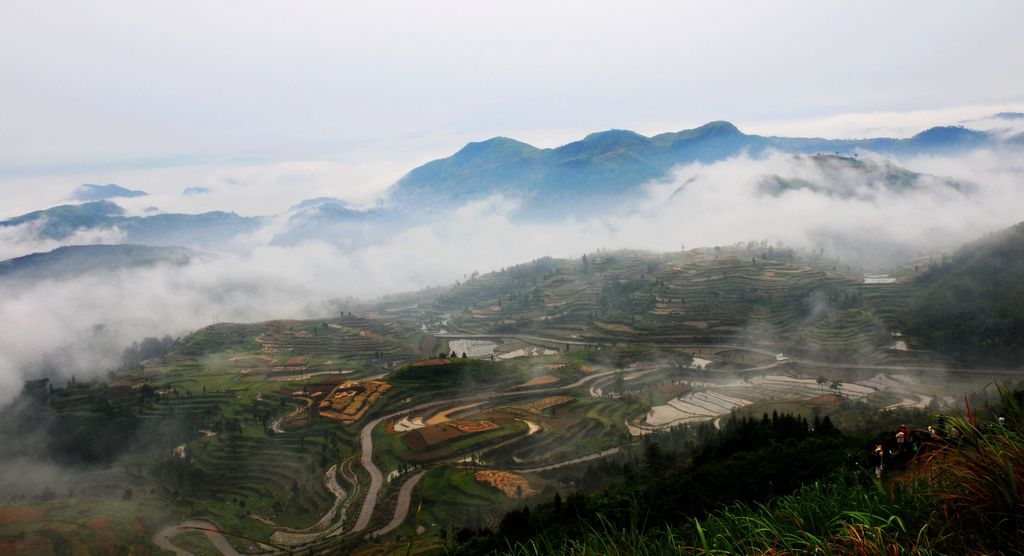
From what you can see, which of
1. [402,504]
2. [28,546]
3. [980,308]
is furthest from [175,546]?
[980,308]

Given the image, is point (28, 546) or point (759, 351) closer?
point (28, 546)

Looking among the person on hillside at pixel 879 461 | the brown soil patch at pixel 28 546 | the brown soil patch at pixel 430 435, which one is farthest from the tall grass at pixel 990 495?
the brown soil patch at pixel 430 435

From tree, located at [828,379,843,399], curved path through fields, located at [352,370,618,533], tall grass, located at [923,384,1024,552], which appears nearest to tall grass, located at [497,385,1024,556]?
tall grass, located at [923,384,1024,552]

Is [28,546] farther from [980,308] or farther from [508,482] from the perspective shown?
[980,308]

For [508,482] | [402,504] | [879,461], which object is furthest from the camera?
[508,482]

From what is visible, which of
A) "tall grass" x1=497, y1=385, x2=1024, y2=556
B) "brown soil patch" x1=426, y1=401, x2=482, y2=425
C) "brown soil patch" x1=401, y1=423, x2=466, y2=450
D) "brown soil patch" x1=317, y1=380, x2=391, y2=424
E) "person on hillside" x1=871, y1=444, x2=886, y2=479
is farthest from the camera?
"brown soil patch" x1=317, y1=380, x2=391, y2=424

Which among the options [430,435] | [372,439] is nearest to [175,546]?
[372,439]

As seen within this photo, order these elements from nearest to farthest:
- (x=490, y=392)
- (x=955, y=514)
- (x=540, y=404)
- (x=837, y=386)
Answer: (x=955, y=514) < (x=837, y=386) < (x=540, y=404) < (x=490, y=392)

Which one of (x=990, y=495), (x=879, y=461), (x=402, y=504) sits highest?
(x=990, y=495)

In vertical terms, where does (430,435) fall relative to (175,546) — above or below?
above

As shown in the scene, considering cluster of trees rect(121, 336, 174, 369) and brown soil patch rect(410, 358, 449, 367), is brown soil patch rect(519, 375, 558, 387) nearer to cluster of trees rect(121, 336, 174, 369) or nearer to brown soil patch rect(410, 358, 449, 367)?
brown soil patch rect(410, 358, 449, 367)
